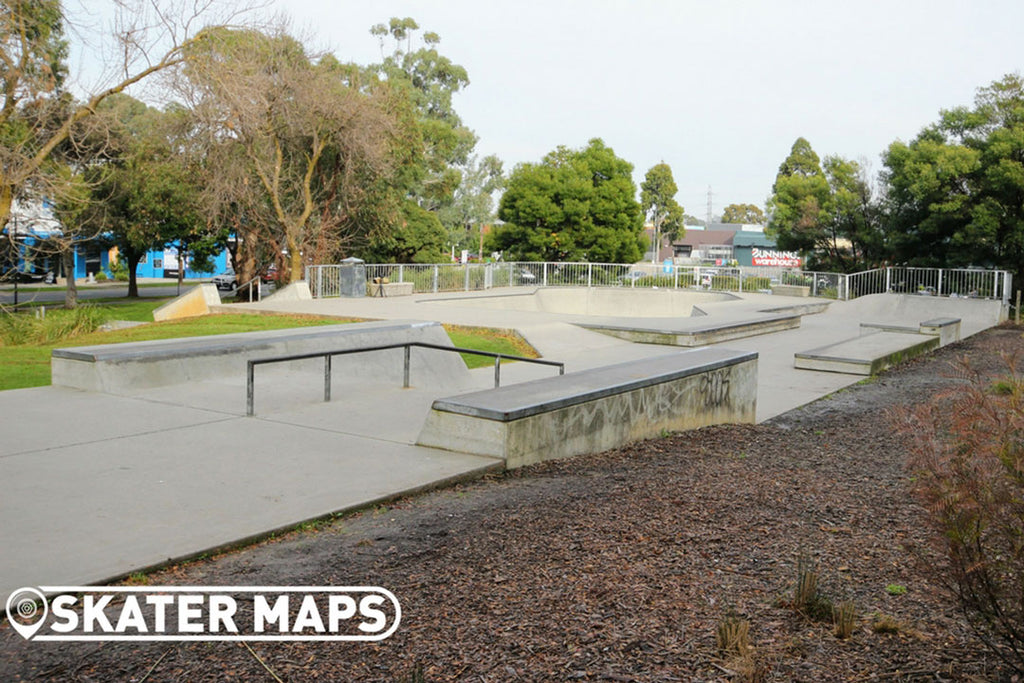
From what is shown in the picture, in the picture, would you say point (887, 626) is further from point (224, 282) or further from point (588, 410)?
point (224, 282)

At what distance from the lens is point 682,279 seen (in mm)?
40594

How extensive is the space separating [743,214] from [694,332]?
14739cm

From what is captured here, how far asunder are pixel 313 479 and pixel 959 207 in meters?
34.1

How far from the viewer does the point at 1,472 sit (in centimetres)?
648

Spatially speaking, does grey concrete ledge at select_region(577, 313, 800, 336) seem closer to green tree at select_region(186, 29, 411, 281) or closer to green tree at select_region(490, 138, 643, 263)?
green tree at select_region(186, 29, 411, 281)

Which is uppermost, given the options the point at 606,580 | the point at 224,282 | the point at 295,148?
the point at 295,148

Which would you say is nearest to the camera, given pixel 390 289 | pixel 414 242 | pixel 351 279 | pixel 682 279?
pixel 351 279

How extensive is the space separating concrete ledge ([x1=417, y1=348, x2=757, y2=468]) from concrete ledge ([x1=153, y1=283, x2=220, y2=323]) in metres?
16.5

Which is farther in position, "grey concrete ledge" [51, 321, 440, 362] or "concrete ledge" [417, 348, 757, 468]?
"grey concrete ledge" [51, 321, 440, 362]

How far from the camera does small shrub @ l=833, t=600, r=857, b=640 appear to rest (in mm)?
3912

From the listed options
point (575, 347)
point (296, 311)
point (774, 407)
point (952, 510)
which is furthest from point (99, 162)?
point (952, 510)

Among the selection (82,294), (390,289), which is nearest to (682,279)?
(390,289)

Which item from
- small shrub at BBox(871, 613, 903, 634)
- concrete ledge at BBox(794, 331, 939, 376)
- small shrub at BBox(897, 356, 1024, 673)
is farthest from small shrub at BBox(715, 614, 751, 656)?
concrete ledge at BBox(794, 331, 939, 376)

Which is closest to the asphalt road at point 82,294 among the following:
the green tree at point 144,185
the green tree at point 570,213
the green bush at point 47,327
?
the green tree at point 144,185
